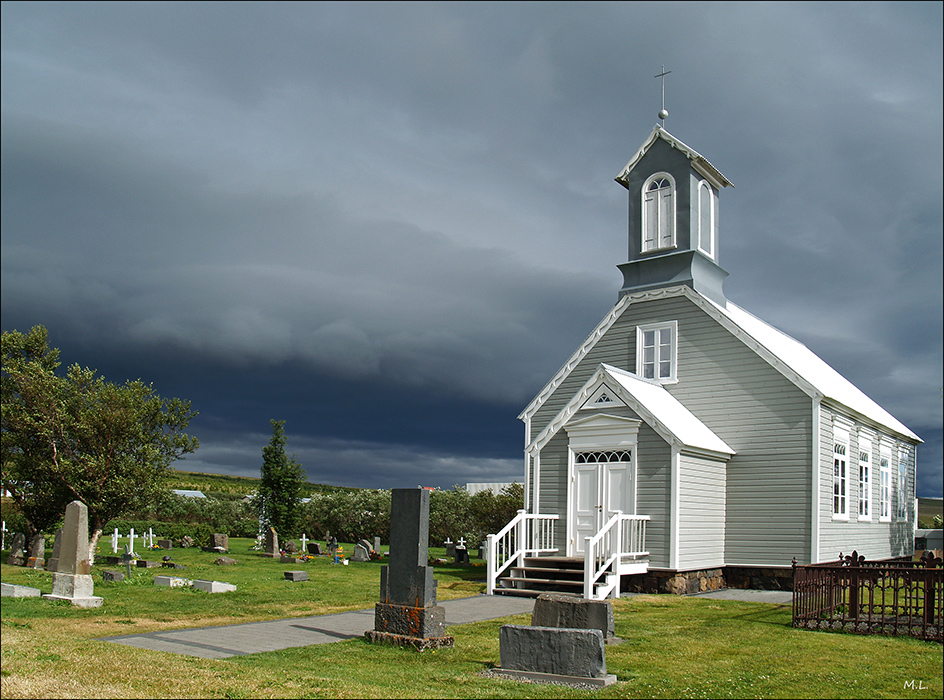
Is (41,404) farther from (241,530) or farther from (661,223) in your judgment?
(241,530)

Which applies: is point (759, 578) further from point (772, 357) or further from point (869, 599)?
point (869, 599)

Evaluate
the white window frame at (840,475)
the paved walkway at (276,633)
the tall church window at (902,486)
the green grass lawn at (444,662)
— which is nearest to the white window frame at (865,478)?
the white window frame at (840,475)

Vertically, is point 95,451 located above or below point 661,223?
below

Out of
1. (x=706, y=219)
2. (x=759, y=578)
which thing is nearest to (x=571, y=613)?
(x=759, y=578)

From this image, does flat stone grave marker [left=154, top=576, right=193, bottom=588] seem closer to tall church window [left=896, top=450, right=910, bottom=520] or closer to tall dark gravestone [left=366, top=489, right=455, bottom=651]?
tall dark gravestone [left=366, top=489, right=455, bottom=651]

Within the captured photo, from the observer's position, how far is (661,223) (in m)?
25.6

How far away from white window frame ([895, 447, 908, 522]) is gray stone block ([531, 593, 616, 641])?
848 inches

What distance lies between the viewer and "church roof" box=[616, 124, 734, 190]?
82.8ft

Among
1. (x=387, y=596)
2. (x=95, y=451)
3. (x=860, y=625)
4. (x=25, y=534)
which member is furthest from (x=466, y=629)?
(x=25, y=534)

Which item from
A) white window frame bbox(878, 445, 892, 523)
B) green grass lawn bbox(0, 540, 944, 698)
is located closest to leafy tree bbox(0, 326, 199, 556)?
green grass lawn bbox(0, 540, 944, 698)

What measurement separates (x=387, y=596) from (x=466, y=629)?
85.4 inches

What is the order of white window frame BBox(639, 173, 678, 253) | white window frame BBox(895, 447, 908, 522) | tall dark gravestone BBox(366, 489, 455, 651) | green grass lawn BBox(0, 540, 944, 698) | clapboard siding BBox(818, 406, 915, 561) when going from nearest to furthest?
green grass lawn BBox(0, 540, 944, 698) < tall dark gravestone BBox(366, 489, 455, 651) < clapboard siding BBox(818, 406, 915, 561) < white window frame BBox(639, 173, 678, 253) < white window frame BBox(895, 447, 908, 522)

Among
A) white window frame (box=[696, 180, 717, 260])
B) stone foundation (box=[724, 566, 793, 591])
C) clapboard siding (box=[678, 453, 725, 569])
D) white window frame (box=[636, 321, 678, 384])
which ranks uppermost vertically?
white window frame (box=[696, 180, 717, 260])

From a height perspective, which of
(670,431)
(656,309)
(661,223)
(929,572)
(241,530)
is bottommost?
(241,530)
